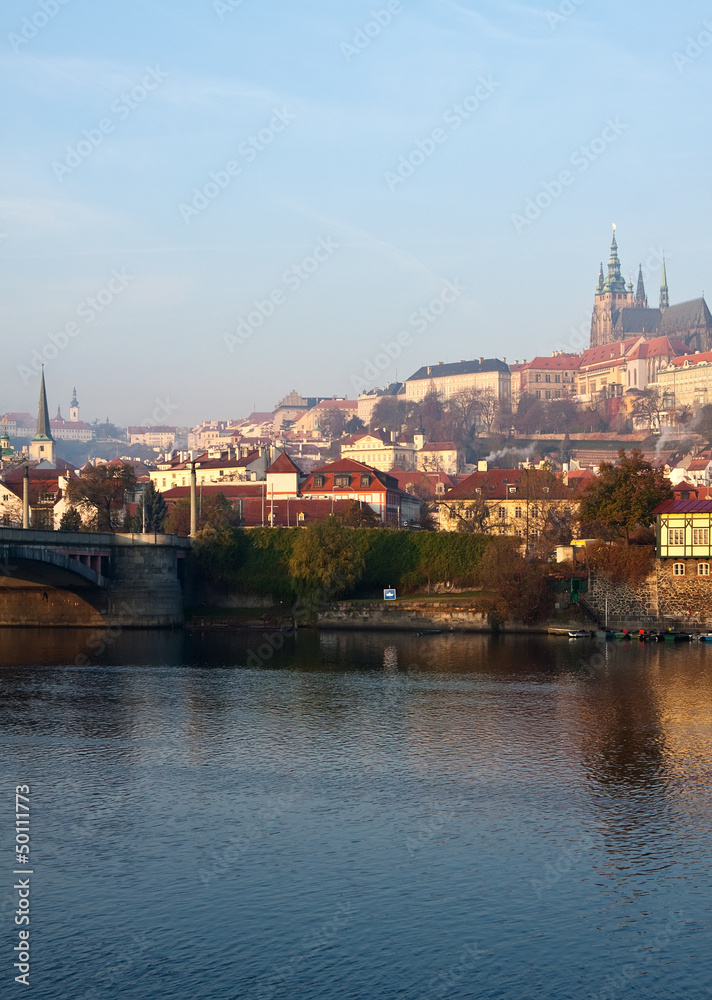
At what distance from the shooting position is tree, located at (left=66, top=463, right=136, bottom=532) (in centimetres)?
10138

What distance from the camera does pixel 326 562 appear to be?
8406 centimetres

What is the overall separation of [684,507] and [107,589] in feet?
128

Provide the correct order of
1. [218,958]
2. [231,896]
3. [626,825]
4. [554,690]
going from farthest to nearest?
[554,690], [626,825], [231,896], [218,958]

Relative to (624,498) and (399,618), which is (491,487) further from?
(399,618)

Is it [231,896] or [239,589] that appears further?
[239,589]

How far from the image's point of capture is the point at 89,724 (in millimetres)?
44281

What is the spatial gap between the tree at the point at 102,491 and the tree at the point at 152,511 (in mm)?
2642

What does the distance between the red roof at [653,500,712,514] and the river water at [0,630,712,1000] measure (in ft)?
91.7

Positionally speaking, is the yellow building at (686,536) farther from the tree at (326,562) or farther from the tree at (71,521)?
the tree at (71,521)

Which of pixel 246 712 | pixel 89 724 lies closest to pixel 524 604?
pixel 246 712

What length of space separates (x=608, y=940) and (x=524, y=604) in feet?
177

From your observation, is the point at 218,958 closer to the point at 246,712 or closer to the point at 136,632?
the point at 246,712

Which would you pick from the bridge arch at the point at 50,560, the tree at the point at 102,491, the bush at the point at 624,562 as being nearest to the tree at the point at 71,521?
the tree at the point at 102,491

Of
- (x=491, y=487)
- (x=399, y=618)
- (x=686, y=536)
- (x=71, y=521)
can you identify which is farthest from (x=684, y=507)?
(x=71, y=521)
